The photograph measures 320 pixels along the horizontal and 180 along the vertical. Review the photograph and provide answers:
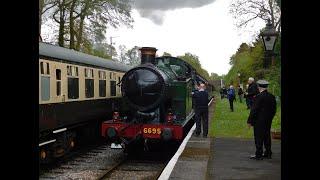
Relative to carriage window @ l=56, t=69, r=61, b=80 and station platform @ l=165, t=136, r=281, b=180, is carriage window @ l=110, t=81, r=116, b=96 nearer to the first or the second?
station platform @ l=165, t=136, r=281, b=180

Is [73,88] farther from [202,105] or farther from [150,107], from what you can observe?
[202,105]

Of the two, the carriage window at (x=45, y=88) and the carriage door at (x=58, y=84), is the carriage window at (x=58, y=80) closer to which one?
the carriage door at (x=58, y=84)

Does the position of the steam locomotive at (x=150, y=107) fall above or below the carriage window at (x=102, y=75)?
below

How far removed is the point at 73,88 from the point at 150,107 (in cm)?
223

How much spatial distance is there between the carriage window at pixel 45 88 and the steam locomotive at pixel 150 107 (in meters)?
2.13

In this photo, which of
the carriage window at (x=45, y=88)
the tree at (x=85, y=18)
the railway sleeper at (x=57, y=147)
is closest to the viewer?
the carriage window at (x=45, y=88)

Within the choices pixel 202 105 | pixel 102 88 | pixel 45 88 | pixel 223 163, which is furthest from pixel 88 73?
pixel 223 163

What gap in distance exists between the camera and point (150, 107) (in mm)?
12930

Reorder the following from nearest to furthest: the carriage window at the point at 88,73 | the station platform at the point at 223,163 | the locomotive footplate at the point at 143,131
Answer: the station platform at the point at 223,163
the locomotive footplate at the point at 143,131
the carriage window at the point at 88,73

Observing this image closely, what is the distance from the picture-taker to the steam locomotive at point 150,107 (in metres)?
12.5

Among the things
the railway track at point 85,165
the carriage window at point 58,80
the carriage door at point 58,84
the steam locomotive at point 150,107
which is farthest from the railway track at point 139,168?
the carriage window at point 58,80

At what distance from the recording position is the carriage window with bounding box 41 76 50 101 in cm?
1083

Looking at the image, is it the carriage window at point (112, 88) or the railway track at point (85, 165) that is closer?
the railway track at point (85, 165)

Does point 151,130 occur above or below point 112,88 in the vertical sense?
below
